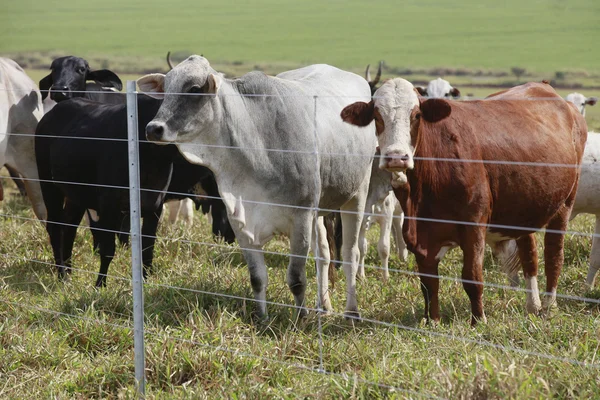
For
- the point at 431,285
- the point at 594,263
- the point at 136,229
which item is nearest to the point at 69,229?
the point at 136,229

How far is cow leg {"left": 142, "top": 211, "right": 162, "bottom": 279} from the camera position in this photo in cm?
675

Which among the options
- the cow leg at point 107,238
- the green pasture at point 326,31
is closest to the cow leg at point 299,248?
the cow leg at point 107,238

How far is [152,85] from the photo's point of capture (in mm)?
5488

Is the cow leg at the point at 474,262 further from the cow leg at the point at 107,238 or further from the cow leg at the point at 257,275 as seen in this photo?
the cow leg at the point at 107,238

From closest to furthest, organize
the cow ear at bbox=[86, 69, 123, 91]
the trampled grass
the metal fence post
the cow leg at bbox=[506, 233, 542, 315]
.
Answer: the trampled grass, the metal fence post, the cow leg at bbox=[506, 233, 542, 315], the cow ear at bbox=[86, 69, 123, 91]

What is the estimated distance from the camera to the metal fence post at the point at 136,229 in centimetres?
421

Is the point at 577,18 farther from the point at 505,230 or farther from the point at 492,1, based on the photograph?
the point at 505,230

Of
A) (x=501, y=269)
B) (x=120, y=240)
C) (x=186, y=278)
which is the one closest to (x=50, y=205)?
(x=120, y=240)

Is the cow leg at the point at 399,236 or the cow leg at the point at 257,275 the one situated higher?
the cow leg at the point at 257,275

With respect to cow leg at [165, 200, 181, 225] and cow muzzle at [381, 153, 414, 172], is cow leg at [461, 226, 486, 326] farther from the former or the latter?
cow leg at [165, 200, 181, 225]

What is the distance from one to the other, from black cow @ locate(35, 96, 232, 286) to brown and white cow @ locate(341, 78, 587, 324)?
2134 mm

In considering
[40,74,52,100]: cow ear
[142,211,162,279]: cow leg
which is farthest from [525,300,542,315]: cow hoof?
[40,74,52,100]: cow ear

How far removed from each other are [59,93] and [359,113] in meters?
3.99

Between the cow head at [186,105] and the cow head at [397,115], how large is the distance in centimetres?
89
